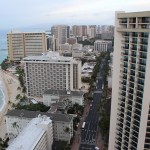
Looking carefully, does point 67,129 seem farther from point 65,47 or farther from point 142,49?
point 65,47

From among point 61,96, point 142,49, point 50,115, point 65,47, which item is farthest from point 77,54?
point 142,49

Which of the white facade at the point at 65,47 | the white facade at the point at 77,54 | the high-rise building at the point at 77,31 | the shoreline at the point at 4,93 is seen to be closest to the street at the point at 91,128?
the shoreline at the point at 4,93

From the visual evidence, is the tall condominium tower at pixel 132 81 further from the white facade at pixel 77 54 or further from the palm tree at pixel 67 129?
the white facade at pixel 77 54

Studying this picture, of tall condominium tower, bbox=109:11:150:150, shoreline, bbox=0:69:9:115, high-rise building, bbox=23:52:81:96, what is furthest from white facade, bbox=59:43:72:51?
tall condominium tower, bbox=109:11:150:150

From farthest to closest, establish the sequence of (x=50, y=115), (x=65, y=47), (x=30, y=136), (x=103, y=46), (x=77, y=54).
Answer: (x=103, y=46)
(x=65, y=47)
(x=77, y=54)
(x=50, y=115)
(x=30, y=136)

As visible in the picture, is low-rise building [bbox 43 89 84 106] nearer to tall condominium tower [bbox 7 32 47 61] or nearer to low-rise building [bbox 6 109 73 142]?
low-rise building [bbox 6 109 73 142]

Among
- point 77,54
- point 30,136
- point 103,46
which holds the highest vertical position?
point 103,46

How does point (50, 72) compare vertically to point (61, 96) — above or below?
above

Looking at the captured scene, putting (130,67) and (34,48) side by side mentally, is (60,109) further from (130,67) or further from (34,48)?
(34,48)
